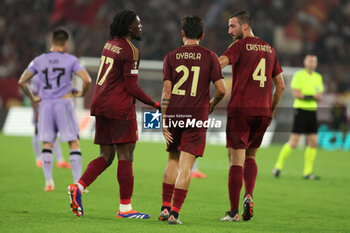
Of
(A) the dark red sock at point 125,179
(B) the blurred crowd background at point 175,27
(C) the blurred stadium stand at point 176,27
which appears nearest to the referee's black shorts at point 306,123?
(A) the dark red sock at point 125,179

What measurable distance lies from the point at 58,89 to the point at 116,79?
2.53 metres

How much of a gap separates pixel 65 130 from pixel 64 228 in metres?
3.32

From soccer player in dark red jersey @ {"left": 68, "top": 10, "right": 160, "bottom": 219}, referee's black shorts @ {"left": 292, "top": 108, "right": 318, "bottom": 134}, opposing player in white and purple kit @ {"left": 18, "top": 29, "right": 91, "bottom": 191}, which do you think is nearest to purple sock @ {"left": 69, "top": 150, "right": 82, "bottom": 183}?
opposing player in white and purple kit @ {"left": 18, "top": 29, "right": 91, "bottom": 191}

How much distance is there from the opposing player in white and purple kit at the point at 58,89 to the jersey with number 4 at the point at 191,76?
2878 mm

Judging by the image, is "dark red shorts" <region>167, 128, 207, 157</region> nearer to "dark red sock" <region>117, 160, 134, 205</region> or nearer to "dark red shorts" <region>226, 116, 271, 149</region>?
"dark red shorts" <region>226, 116, 271, 149</region>

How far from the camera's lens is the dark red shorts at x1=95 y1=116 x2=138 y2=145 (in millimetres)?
6883

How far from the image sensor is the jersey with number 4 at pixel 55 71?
912 centimetres

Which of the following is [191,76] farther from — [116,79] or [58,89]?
[58,89]

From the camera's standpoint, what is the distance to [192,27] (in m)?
6.53

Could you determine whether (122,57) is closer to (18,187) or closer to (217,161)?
(18,187)

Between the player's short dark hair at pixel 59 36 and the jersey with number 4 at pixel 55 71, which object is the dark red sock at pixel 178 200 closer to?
the jersey with number 4 at pixel 55 71

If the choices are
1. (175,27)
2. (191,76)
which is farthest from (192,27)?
(175,27)

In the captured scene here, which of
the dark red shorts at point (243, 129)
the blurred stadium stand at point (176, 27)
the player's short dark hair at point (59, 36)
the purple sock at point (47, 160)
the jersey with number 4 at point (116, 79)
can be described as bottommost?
the purple sock at point (47, 160)

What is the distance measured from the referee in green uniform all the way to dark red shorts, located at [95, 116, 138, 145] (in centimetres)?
613
